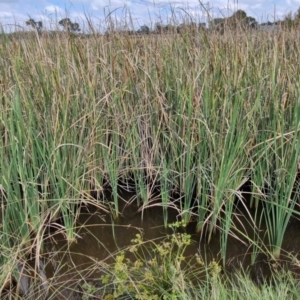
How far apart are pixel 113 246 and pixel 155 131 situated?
29.1 inches

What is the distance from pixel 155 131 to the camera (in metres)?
2.30

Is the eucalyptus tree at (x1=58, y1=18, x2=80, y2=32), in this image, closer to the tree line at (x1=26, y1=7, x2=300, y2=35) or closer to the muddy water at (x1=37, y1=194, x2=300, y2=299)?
the tree line at (x1=26, y1=7, x2=300, y2=35)

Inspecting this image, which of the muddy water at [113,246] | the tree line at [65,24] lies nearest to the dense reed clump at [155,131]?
the muddy water at [113,246]

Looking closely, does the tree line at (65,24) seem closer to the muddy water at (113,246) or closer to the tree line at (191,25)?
the tree line at (191,25)

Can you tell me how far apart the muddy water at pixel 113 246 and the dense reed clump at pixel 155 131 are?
70mm

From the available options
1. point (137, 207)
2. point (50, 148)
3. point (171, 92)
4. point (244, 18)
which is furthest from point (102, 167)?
point (244, 18)

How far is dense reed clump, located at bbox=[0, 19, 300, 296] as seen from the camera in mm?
1734

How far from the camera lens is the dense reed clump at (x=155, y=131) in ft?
5.69

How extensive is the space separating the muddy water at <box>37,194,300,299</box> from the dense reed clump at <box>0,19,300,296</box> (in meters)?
0.07

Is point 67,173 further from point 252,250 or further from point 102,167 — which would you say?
point 252,250

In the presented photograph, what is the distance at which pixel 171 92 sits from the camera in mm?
2289

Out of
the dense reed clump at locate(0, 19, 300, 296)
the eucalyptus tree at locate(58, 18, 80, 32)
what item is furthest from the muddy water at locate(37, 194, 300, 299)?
the eucalyptus tree at locate(58, 18, 80, 32)

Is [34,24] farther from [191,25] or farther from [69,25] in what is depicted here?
[191,25]

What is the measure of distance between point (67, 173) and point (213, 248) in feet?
2.69
